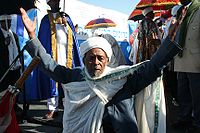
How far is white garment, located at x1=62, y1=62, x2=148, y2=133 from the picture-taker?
241 cm

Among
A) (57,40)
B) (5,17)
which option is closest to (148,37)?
(57,40)

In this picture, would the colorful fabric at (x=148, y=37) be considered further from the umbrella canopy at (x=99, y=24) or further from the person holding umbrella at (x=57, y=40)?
the umbrella canopy at (x=99, y=24)

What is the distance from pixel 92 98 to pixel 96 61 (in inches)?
10.6

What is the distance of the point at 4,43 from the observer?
4.69 meters

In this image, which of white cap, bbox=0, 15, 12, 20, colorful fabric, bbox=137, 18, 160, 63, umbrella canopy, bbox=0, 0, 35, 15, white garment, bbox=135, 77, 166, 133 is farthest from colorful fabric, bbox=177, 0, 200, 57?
white cap, bbox=0, 15, 12, 20

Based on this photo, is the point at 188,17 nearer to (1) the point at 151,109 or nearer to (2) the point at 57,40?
(1) the point at 151,109

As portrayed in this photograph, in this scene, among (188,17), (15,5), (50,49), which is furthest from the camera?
(50,49)

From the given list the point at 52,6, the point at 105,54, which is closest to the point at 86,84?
the point at 105,54

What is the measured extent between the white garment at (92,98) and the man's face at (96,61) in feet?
0.12

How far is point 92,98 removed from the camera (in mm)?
2473

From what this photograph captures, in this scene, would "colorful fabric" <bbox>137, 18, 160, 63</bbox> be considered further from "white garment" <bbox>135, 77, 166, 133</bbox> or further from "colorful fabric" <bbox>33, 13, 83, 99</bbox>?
"white garment" <bbox>135, 77, 166, 133</bbox>

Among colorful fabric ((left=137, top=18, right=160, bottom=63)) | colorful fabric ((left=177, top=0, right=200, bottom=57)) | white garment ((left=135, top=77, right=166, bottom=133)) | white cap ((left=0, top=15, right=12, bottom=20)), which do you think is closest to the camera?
white garment ((left=135, top=77, right=166, bottom=133))

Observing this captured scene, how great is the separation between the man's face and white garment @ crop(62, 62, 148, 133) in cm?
4

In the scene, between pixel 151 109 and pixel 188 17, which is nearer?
pixel 151 109
